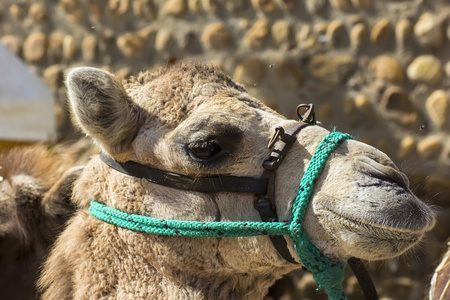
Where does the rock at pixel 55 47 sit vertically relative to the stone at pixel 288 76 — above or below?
above

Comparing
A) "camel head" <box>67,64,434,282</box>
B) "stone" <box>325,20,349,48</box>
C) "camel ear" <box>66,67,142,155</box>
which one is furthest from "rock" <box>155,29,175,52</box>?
"camel ear" <box>66,67,142,155</box>

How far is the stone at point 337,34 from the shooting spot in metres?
5.06

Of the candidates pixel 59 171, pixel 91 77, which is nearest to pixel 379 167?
pixel 91 77

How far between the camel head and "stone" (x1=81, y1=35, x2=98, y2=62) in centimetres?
380

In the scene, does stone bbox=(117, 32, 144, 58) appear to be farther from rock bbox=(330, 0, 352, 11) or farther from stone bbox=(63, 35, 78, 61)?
rock bbox=(330, 0, 352, 11)

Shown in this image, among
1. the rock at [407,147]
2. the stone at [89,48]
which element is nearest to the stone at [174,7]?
the stone at [89,48]

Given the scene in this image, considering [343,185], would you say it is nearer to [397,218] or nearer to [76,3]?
[397,218]


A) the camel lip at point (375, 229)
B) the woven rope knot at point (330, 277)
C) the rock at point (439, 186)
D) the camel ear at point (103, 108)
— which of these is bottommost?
the rock at point (439, 186)

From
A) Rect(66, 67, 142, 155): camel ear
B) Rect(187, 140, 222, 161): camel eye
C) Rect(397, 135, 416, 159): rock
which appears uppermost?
Rect(66, 67, 142, 155): camel ear

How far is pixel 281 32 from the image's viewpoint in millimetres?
5246

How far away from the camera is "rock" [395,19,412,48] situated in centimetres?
481

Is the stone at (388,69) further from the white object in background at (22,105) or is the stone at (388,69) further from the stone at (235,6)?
the white object in background at (22,105)

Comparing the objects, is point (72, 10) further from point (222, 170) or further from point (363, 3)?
point (222, 170)

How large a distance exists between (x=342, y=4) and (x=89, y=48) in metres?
2.78
